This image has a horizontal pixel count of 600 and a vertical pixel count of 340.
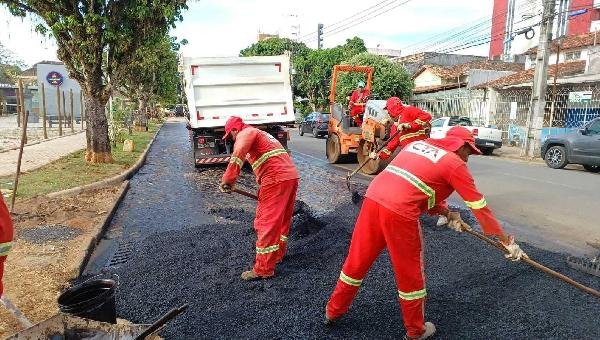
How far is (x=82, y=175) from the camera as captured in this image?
843cm

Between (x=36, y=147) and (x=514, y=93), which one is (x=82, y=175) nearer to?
(x=36, y=147)

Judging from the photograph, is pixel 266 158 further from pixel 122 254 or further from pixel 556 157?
pixel 556 157

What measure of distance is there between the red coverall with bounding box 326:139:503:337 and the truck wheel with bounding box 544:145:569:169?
10.7 meters

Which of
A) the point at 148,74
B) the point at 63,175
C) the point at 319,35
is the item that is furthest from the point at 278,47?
the point at 63,175

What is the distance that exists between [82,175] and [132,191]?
3.96 feet

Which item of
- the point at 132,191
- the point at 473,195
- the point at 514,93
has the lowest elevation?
the point at 132,191

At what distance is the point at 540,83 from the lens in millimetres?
14023

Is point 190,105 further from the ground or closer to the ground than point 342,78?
closer to the ground

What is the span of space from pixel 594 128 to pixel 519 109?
8.60m

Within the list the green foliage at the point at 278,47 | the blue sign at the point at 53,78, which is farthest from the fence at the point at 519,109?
the green foliage at the point at 278,47

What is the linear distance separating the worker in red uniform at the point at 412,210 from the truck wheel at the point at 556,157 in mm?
10562

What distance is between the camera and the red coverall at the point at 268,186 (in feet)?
12.6

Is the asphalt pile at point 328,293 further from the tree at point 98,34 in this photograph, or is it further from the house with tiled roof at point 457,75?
the house with tiled roof at point 457,75

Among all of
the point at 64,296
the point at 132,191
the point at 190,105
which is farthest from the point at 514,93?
the point at 64,296
